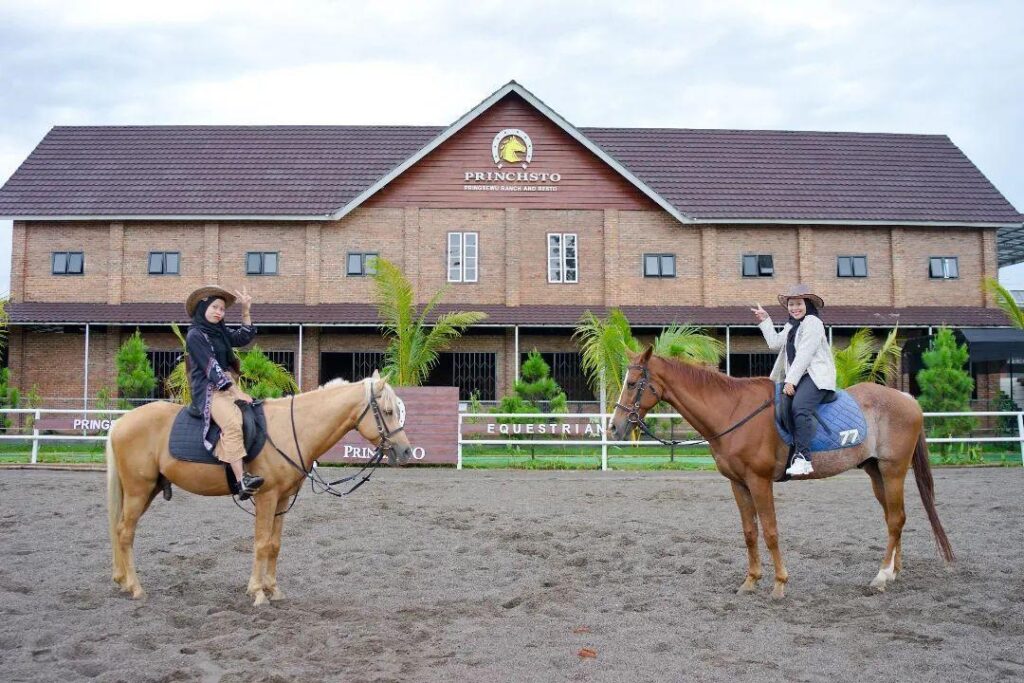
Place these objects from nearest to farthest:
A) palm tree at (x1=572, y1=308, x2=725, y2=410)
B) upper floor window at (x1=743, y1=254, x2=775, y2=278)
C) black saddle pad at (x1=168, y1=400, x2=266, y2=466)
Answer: black saddle pad at (x1=168, y1=400, x2=266, y2=466), palm tree at (x1=572, y1=308, x2=725, y2=410), upper floor window at (x1=743, y1=254, x2=775, y2=278)

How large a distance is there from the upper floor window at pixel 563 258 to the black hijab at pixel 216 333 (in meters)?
18.2

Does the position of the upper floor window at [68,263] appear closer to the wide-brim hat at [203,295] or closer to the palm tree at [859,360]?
the wide-brim hat at [203,295]

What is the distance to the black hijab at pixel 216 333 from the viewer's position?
7.34 metres

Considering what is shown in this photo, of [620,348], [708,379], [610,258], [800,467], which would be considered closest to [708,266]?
[610,258]

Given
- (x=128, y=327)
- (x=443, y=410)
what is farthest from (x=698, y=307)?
(x=128, y=327)

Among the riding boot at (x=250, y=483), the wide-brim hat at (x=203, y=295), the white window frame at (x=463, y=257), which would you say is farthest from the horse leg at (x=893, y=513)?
the white window frame at (x=463, y=257)

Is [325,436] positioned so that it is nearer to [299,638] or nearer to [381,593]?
[381,593]

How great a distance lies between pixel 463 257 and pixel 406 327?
443 cm

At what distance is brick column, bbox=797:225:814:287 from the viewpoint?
25.6 metres

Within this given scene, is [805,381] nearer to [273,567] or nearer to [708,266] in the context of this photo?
[273,567]

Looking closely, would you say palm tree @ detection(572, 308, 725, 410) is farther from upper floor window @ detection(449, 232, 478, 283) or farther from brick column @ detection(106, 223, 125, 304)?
brick column @ detection(106, 223, 125, 304)

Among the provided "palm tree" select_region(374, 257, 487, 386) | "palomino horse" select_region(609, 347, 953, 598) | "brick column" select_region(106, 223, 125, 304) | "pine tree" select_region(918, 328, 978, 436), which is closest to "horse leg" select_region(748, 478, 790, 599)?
"palomino horse" select_region(609, 347, 953, 598)

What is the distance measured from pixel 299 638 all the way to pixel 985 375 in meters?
24.7

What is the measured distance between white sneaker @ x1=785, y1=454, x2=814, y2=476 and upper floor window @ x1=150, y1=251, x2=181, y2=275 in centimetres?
2178
